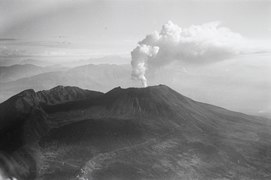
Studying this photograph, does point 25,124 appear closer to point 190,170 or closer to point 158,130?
point 158,130

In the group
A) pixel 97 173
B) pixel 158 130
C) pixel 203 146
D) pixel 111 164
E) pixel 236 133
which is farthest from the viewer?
pixel 236 133

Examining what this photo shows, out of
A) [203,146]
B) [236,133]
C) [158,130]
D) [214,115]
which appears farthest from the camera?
[214,115]

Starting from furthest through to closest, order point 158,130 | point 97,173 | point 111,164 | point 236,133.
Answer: point 236,133, point 158,130, point 111,164, point 97,173

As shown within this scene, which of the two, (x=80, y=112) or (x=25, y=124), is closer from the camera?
(x=25, y=124)

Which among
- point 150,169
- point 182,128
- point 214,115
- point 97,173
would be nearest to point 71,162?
point 97,173

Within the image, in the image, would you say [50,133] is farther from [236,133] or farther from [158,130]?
[236,133]

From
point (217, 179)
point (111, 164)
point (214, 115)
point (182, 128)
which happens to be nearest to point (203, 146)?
point (182, 128)
